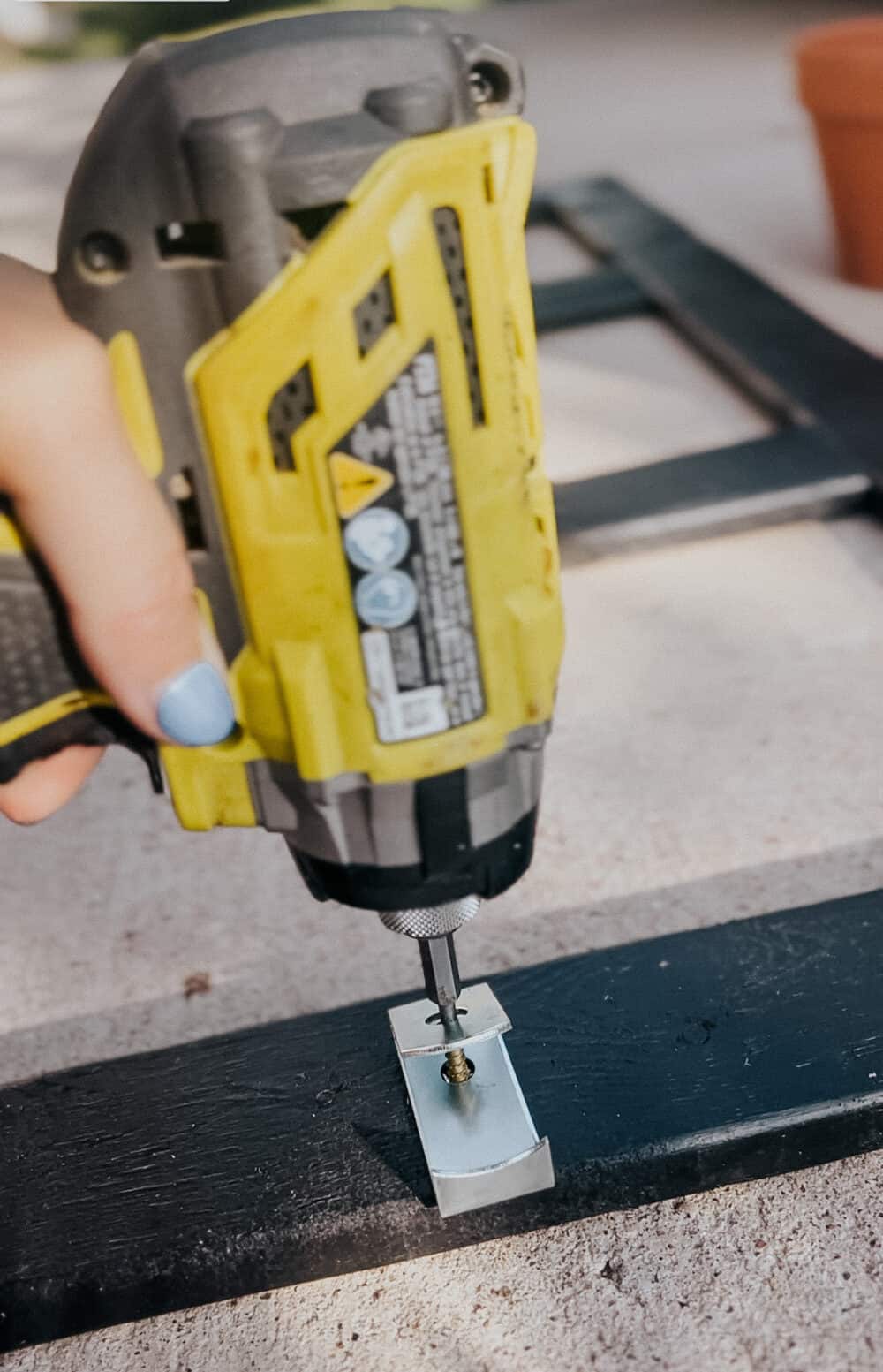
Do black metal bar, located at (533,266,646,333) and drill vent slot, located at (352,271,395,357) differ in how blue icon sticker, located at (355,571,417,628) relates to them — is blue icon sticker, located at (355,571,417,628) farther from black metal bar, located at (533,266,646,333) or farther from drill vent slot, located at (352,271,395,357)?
black metal bar, located at (533,266,646,333)

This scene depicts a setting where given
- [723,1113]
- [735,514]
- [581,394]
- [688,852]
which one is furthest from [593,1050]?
[581,394]

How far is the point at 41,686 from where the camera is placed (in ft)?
2.54

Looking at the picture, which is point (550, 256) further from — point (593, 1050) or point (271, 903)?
point (593, 1050)

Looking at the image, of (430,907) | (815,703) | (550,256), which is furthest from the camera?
(550,256)

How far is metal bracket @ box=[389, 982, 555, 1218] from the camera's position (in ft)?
3.14

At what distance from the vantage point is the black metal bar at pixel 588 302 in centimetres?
300

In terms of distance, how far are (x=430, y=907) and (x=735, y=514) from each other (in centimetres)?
139

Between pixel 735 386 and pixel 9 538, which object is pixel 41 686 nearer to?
pixel 9 538

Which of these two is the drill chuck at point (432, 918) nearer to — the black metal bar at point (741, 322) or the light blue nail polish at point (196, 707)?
the light blue nail polish at point (196, 707)

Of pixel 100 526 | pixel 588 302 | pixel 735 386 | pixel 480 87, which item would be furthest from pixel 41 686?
pixel 588 302

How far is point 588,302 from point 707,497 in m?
1.11

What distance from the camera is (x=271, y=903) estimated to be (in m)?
1.42

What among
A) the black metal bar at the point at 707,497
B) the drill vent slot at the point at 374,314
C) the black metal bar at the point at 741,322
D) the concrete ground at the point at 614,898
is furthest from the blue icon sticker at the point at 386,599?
the black metal bar at the point at 741,322

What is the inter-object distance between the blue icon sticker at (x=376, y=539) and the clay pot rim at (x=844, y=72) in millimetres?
2468
